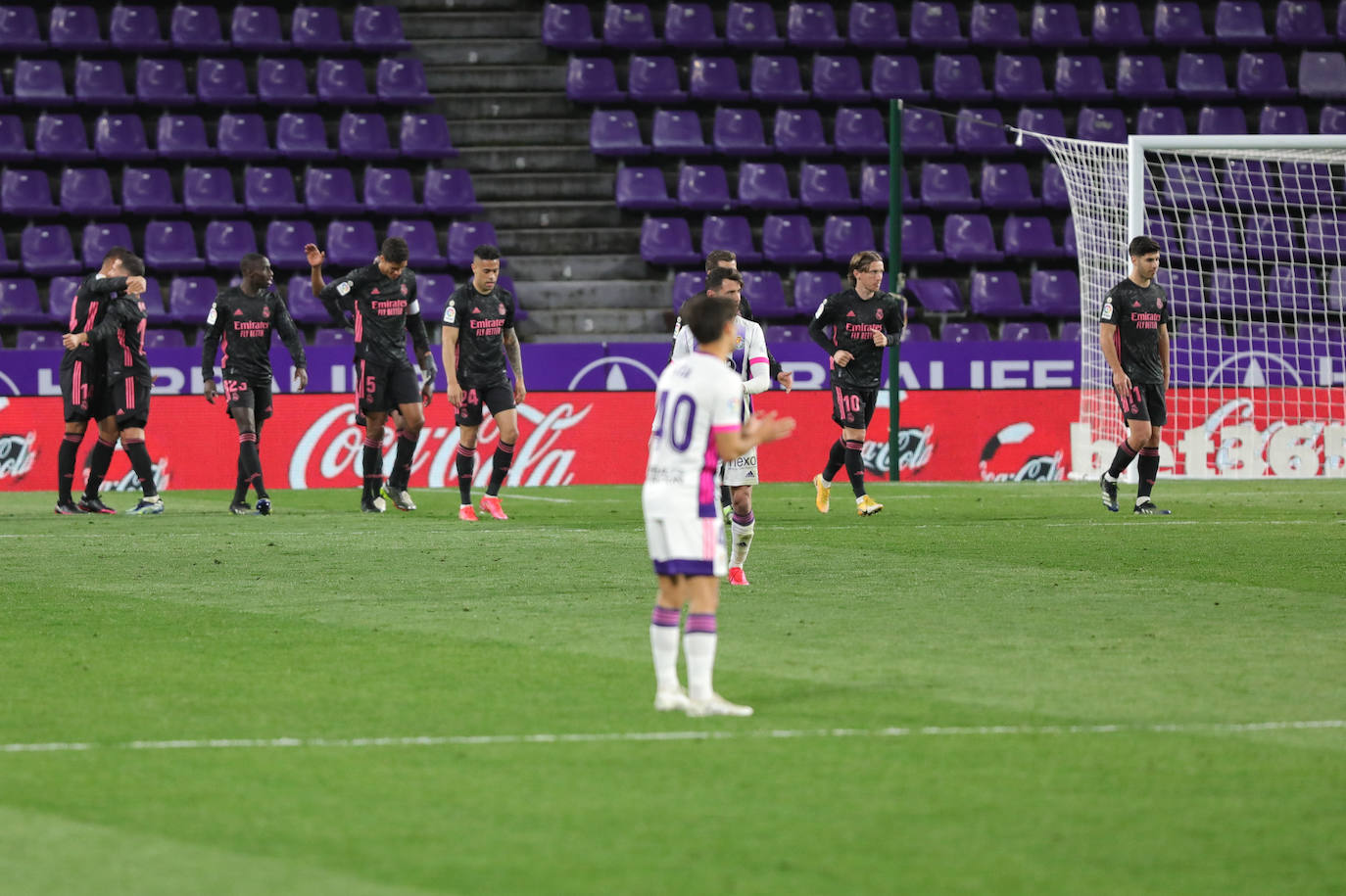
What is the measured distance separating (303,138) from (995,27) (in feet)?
31.5

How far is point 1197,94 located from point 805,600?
17748mm

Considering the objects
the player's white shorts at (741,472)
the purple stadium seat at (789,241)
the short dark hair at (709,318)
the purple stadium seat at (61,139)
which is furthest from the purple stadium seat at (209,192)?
the short dark hair at (709,318)

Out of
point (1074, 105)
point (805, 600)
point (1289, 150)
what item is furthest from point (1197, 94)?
point (805, 600)

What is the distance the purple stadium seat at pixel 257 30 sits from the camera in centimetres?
2472

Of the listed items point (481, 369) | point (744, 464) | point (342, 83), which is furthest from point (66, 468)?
point (342, 83)

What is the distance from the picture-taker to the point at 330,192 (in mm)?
23562

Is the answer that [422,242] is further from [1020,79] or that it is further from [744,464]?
[744,464]

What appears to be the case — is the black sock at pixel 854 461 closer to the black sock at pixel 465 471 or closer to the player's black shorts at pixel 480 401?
the player's black shorts at pixel 480 401

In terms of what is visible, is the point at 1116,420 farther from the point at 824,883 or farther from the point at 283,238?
the point at 824,883

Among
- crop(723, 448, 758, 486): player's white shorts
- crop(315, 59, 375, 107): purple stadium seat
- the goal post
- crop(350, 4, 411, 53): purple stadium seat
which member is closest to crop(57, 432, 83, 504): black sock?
crop(723, 448, 758, 486): player's white shorts

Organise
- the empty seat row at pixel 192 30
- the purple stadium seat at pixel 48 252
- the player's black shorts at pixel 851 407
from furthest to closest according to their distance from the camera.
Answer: the empty seat row at pixel 192 30 < the purple stadium seat at pixel 48 252 < the player's black shorts at pixel 851 407

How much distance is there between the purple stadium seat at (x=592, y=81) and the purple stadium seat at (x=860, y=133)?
295 centimetres

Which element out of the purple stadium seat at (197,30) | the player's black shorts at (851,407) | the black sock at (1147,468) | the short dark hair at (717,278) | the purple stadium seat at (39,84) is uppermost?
the purple stadium seat at (197,30)

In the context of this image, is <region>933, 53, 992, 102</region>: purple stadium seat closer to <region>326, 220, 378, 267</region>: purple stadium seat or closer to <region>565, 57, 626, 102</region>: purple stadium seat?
<region>565, 57, 626, 102</region>: purple stadium seat
